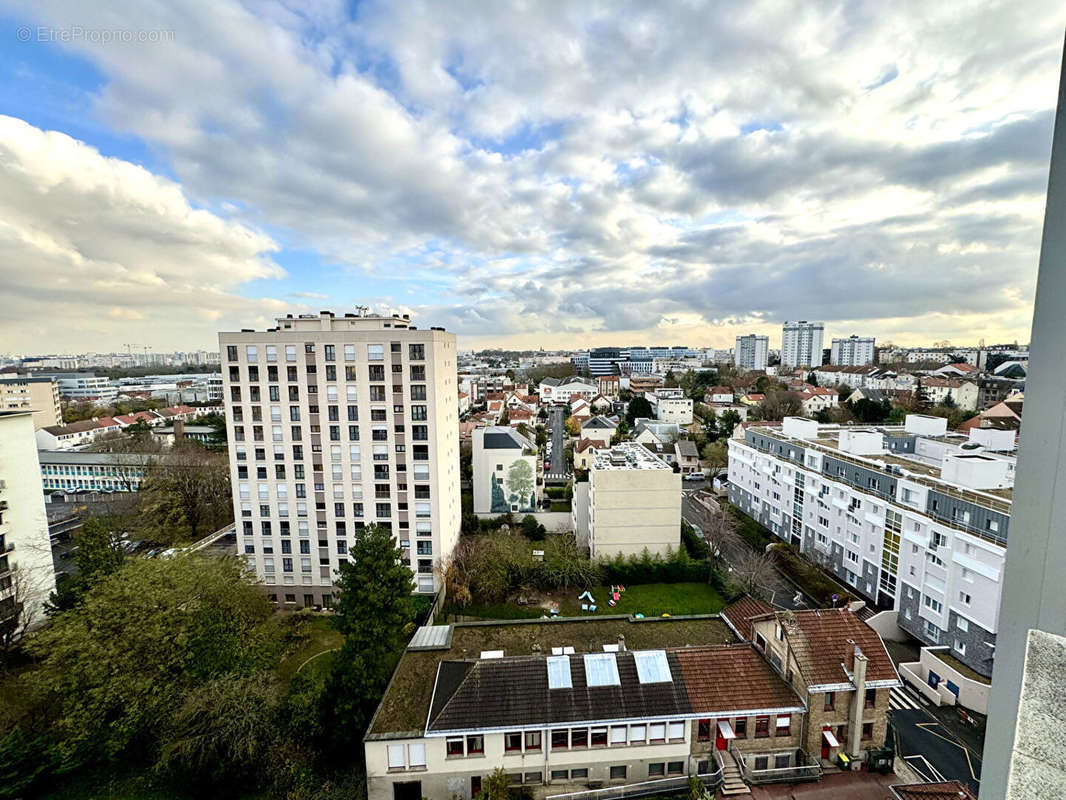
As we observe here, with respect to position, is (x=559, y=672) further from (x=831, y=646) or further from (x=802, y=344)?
(x=802, y=344)

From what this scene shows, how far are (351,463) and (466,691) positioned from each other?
14.9 meters

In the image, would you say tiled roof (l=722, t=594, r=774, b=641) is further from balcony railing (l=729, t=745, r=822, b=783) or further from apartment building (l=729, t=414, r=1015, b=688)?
apartment building (l=729, t=414, r=1015, b=688)

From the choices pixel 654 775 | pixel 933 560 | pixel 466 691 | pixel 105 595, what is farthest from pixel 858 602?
pixel 105 595

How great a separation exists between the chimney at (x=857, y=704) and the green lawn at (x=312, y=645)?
1894 cm

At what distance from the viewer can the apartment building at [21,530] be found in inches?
826

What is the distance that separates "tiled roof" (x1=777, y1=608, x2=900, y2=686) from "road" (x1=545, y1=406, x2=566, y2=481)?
31991 millimetres

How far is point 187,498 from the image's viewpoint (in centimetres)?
3519

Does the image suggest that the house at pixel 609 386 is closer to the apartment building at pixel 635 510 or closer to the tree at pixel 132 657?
the apartment building at pixel 635 510

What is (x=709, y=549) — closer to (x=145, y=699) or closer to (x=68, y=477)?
(x=145, y=699)

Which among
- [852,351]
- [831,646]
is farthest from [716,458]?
[852,351]

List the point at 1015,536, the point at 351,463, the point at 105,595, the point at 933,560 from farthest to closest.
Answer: the point at 351,463 → the point at 933,560 → the point at 105,595 → the point at 1015,536

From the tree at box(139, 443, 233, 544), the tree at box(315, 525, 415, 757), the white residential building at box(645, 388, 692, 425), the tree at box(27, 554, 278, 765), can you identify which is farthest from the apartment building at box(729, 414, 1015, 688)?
the tree at box(139, 443, 233, 544)

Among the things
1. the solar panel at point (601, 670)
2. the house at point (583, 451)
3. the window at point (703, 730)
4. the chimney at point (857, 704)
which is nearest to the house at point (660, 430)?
the house at point (583, 451)

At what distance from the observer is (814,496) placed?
2950 cm
